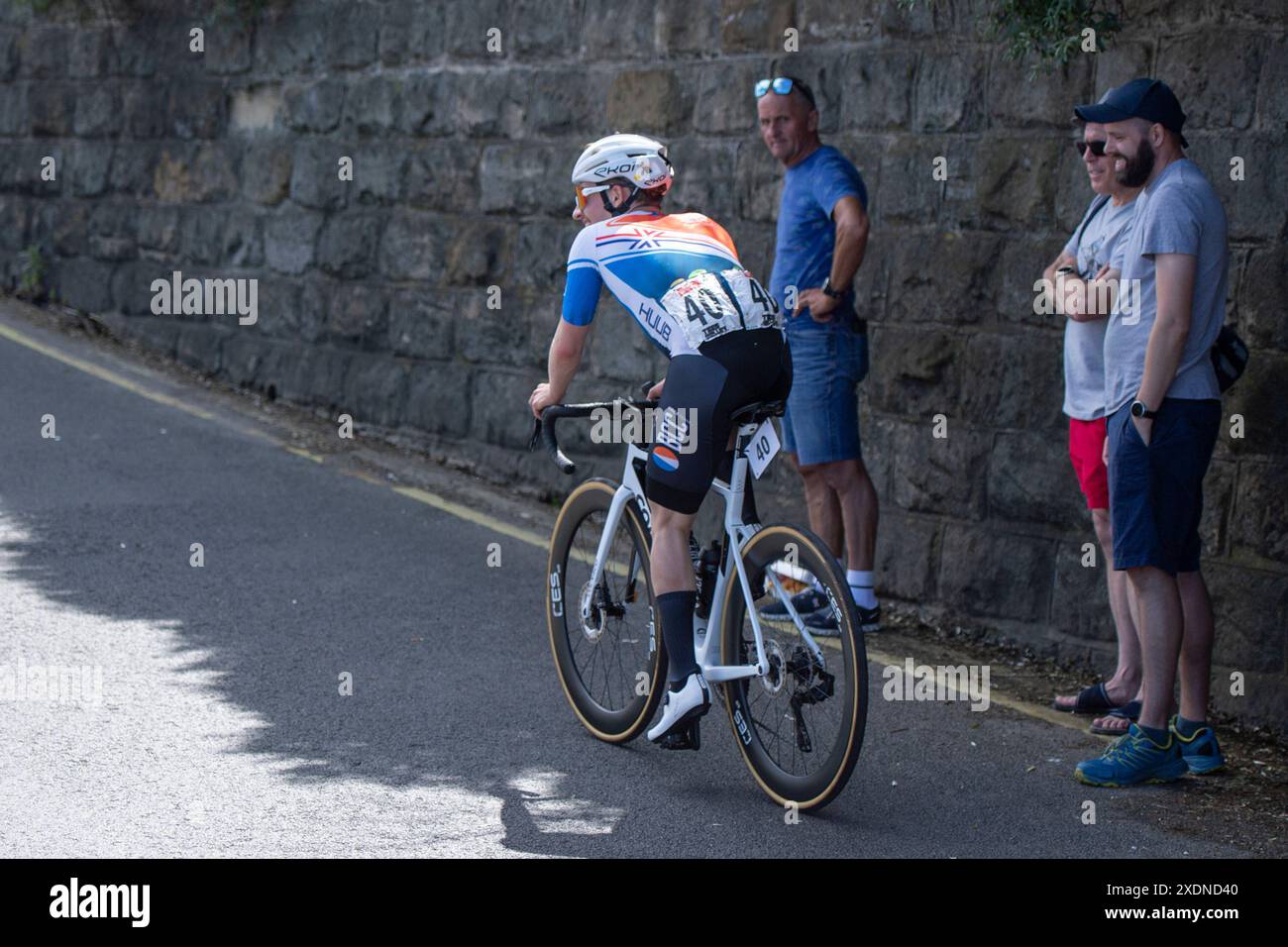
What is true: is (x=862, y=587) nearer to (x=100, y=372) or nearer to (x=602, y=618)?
(x=602, y=618)

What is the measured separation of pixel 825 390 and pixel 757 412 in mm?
2070

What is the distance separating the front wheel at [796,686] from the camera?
16.8 ft

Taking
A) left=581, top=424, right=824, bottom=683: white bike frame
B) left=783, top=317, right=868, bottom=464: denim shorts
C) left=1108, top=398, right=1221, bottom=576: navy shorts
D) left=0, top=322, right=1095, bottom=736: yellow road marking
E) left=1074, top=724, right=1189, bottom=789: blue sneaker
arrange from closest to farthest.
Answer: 1. left=581, top=424, right=824, bottom=683: white bike frame
2. left=1108, top=398, right=1221, bottom=576: navy shorts
3. left=1074, top=724, right=1189, bottom=789: blue sneaker
4. left=0, top=322, right=1095, bottom=736: yellow road marking
5. left=783, top=317, right=868, bottom=464: denim shorts

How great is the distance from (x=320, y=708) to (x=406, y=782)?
0.83 meters

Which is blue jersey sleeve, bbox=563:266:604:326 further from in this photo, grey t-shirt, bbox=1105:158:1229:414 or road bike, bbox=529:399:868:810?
grey t-shirt, bbox=1105:158:1229:414

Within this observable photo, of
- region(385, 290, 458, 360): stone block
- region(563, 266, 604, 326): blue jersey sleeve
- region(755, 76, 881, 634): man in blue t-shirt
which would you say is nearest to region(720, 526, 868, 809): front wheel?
region(563, 266, 604, 326): blue jersey sleeve

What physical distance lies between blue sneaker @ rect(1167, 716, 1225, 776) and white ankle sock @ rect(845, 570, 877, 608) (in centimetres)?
196

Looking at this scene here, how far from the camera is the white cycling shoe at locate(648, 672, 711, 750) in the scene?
5555 millimetres

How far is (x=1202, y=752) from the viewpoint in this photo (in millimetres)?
5922

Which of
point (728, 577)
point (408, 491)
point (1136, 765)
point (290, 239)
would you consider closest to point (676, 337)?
point (728, 577)

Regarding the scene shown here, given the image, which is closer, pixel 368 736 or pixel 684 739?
pixel 684 739

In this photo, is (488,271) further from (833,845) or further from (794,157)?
(833,845)

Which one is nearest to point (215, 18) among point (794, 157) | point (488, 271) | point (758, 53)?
point (488, 271)
